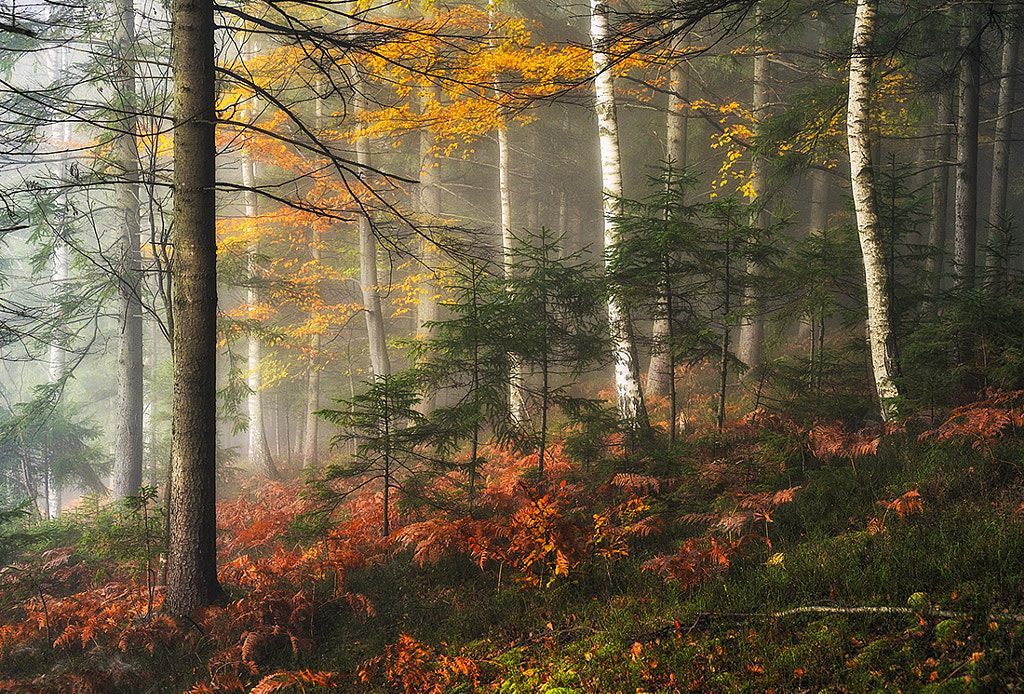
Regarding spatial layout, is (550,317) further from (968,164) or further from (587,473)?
(968,164)

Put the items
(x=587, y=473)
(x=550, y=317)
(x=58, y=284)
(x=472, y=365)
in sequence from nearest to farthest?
1. (x=472, y=365)
2. (x=587, y=473)
3. (x=550, y=317)
4. (x=58, y=284)

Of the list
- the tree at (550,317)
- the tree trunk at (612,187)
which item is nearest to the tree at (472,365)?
the tree at (550,317)

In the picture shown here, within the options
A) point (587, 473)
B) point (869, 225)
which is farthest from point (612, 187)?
point (587, 473)

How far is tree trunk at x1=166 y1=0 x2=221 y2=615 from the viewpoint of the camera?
5.96 meters

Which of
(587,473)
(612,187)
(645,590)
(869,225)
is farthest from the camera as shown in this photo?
(612,187)

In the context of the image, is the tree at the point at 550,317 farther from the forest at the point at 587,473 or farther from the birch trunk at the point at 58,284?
the birch trunk at the point at 58,284

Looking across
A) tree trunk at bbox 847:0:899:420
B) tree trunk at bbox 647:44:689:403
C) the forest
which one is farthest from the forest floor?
tree trunk at bbox 647:44:689:403

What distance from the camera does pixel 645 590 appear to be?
467 cm

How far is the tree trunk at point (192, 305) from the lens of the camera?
19.6 ft

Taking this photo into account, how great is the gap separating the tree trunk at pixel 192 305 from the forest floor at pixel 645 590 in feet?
2.04

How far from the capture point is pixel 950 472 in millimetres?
5297

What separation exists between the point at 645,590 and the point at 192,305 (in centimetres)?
527

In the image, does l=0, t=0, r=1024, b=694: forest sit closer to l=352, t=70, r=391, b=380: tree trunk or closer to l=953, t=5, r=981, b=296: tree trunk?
l=953, t=5, r=981, b=296: tree trunk

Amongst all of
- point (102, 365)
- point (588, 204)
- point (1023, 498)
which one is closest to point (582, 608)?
point (1023, 498)
